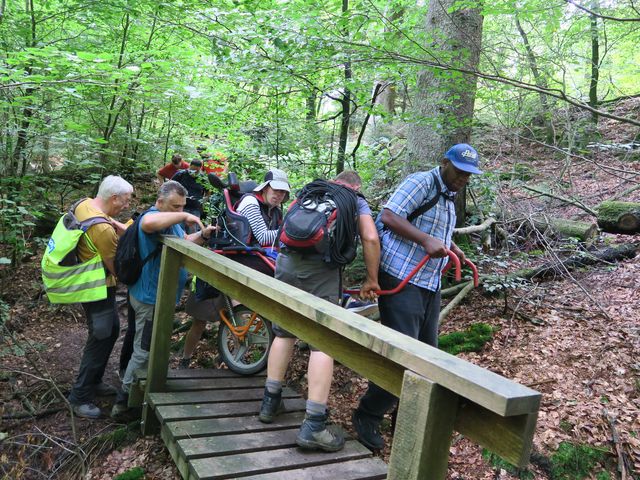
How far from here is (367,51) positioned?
4.65m

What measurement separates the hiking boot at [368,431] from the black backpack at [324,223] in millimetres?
1287

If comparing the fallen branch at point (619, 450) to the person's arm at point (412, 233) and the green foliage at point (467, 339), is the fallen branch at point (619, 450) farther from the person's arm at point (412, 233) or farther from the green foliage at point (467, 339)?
the person's arm at point (412, 233)

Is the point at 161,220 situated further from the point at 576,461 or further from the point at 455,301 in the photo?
the point at 576,461

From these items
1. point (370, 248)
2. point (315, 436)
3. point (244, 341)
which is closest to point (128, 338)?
point (244, 341)

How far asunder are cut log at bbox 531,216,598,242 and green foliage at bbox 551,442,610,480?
378cm

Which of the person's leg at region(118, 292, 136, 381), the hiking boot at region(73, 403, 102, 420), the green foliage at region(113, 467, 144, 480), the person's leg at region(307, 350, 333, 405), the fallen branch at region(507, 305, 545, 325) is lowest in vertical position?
the hiking boot at region(73, 403, 102, 420)

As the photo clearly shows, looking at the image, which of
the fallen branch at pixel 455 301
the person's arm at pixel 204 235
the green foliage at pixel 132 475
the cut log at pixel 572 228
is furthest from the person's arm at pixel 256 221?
the cut log at pixel 572 228

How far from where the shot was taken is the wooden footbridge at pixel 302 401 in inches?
56.6

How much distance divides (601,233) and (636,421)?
4547mm

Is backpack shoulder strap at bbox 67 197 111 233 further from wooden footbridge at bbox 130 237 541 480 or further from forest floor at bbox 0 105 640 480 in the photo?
forest floor at bbox 0 105 640 480

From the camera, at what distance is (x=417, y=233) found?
10.5 feet

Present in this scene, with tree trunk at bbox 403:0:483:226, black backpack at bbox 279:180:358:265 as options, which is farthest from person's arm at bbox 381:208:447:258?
tree trunk at bbox 403:0:483:226

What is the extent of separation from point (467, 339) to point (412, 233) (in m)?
2.29

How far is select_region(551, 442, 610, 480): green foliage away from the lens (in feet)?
11.1
